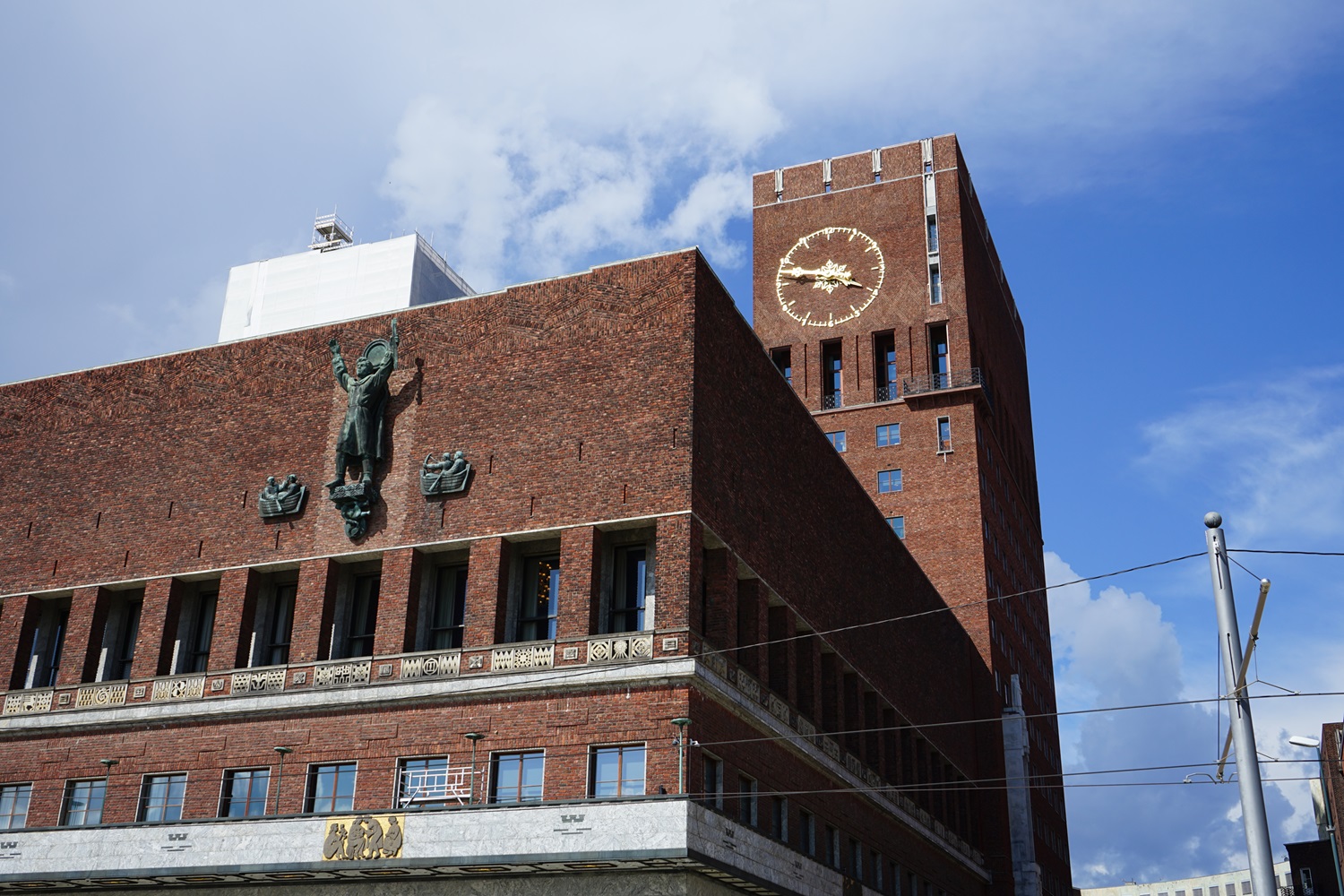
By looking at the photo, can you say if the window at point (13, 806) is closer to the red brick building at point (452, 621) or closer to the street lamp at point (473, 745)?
the red brick building at point (452, 621)

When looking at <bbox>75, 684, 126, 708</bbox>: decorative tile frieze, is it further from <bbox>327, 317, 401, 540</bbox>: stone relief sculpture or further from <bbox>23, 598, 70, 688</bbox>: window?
<bbox>327, 317, 401, 540</bbox>: stone relief sculpture

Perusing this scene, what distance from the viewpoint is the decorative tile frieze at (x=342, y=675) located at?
120 ft

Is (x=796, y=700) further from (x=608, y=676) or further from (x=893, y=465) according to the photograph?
(x=893, y=465)

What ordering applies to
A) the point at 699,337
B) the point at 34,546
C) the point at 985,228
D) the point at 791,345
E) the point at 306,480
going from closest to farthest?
1. the point at 699,337
2. the point at 306,480
3. the point at 34,546
4. the point at 791,345
5. the point at 985,228

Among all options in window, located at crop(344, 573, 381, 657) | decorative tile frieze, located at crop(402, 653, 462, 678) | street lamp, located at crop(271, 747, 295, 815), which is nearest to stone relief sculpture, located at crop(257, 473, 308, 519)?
window, located at crop(344, 573, 381, 657)

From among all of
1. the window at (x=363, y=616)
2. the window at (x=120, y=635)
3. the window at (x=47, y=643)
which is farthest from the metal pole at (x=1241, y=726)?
the window at (x=47, y=643)

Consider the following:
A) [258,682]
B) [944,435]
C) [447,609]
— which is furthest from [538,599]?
[944,435]

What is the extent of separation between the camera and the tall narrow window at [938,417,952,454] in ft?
253

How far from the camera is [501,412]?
38.9m

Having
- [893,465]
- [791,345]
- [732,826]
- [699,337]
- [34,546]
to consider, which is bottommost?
[732,826]

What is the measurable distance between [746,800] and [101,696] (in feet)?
61.3

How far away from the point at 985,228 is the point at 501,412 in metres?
64.2

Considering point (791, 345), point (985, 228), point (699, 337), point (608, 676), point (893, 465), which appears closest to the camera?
point (608, 676)

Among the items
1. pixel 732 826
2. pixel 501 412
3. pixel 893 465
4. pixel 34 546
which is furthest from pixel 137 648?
pixel 893 465
